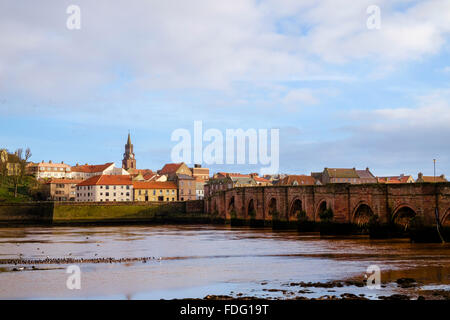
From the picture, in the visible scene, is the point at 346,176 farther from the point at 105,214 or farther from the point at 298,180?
the point at 105,214

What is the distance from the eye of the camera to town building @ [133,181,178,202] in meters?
117

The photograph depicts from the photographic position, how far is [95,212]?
3696 inches

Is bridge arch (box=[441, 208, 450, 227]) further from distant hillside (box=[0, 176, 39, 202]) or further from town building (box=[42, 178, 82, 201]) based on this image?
town building (box=[42, 178, 82, 201])

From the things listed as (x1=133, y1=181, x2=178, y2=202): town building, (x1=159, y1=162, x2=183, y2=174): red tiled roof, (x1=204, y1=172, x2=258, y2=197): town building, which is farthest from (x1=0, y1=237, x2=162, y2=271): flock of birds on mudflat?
(x1=159, y1=162, x2=183, y2=174): red tiled roof

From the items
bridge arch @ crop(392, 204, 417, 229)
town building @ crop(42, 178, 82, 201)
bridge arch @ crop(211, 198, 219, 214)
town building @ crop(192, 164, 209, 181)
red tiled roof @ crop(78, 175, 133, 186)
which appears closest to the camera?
bridge arch @ crop(392, 204, 417, 229)

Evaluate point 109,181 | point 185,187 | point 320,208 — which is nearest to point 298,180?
point 185,187

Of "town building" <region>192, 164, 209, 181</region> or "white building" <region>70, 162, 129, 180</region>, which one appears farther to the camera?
"town building" <region>192, 164, 209, 181</region>

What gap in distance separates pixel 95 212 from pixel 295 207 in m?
44.0

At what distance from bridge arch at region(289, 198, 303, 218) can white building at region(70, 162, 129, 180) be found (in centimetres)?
9653

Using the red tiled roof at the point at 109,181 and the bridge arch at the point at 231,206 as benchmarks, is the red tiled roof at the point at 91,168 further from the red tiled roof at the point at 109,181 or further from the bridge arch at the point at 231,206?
the bridge arch at the point at 231,206

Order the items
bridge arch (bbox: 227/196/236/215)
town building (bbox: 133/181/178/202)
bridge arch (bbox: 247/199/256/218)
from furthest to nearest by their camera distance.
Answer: town building (bbox: 133/181/178/202), bridge arch (bbox: 227/196/236/215), bridge arch (bbox: 247/199/256/218)

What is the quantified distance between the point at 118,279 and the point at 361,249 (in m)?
17.8

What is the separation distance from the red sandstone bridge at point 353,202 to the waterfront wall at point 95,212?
78.2ft
